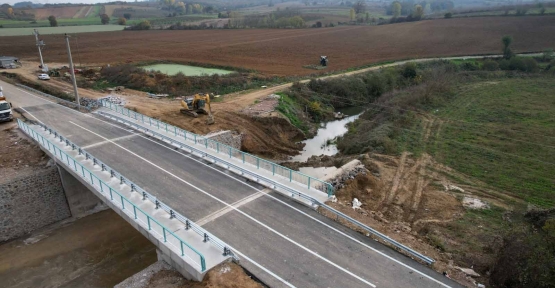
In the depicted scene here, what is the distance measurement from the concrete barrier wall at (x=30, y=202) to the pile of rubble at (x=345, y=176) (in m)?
17.7

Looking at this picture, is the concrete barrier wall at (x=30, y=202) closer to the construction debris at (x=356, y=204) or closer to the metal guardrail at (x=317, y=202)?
the metal guardrail at (x=317, y=202)

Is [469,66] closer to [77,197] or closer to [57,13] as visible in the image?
[77,197]

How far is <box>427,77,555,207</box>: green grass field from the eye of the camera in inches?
911

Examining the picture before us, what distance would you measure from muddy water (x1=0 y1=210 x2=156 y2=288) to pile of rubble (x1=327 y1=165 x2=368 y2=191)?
10.9 metres

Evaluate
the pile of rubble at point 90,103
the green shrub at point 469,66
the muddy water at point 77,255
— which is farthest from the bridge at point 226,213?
the green shrub at point 469,66

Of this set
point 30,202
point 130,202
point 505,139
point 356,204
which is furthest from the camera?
point 505,139

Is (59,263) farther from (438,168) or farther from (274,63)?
(274,63)

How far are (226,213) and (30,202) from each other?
1440cm

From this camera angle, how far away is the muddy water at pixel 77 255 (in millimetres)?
18562

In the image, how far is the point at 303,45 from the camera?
77.9 meters

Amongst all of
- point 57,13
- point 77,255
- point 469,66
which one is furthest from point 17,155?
point 57,13

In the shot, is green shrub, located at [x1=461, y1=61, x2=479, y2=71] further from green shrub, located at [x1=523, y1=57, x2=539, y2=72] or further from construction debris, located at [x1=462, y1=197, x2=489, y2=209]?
construction debris, located at [x1=462, y1=197, x2=489, y2=209]

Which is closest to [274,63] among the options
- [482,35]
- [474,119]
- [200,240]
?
[474,119]

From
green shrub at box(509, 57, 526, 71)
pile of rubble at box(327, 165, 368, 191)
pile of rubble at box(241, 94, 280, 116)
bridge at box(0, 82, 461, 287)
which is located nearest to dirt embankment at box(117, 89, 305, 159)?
pile of rubble at box(241, 94, 280, 116)
